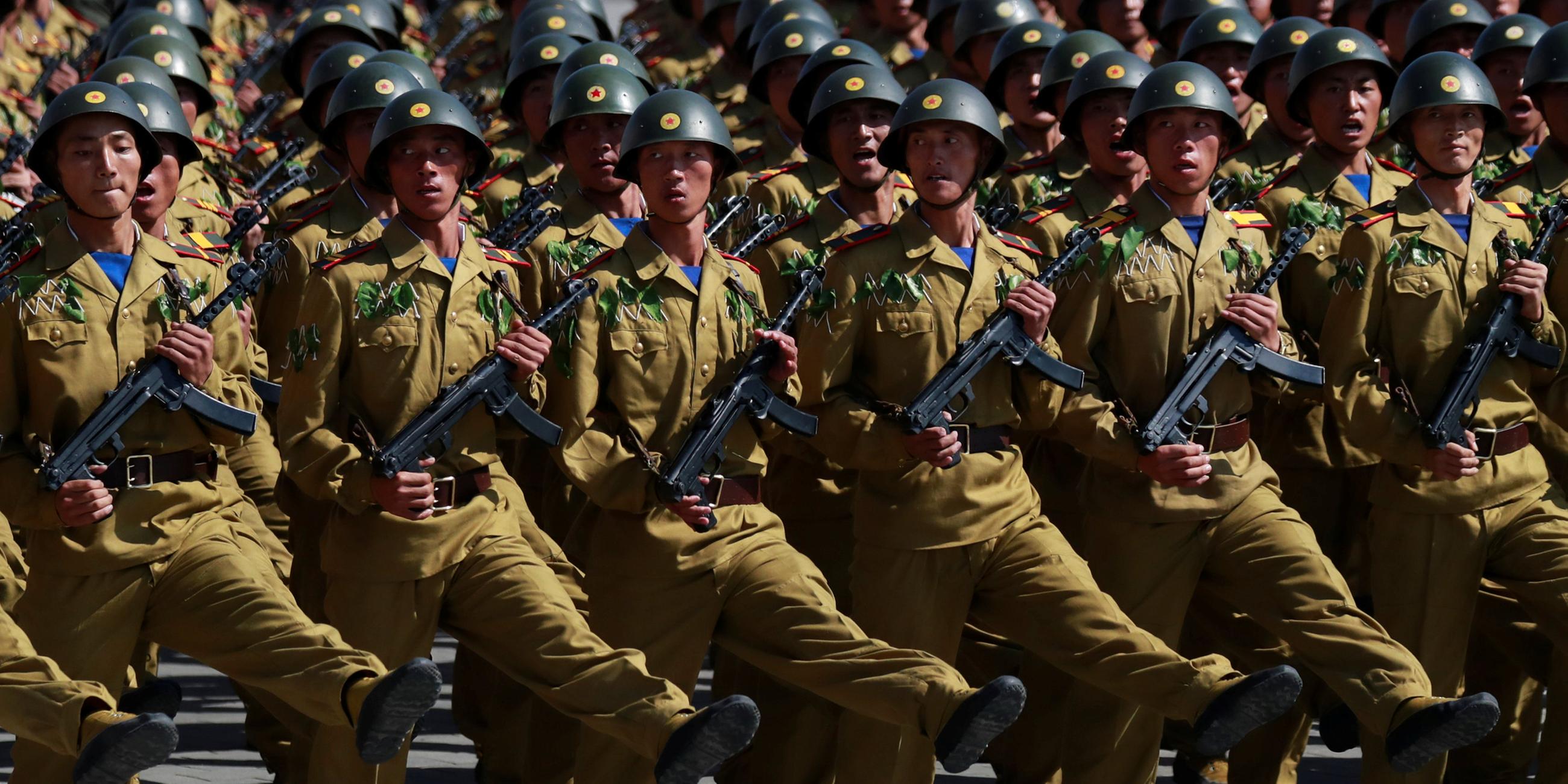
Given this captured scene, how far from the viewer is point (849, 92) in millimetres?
8766

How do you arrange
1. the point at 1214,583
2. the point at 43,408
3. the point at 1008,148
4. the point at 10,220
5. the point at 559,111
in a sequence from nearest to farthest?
the point at 43,408, the point at 1214,583, the point at 10,220, the point at 559,111, the point at 1008,148

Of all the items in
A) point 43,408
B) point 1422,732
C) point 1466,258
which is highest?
point 1466,258

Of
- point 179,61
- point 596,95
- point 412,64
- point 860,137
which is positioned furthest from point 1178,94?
point 179,61

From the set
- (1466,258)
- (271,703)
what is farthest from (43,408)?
(1466,258)

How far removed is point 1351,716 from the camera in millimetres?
8844

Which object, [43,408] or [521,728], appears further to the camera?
[521,728]

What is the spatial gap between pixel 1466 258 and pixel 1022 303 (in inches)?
60.7

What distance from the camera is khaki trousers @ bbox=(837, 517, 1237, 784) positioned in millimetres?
7223

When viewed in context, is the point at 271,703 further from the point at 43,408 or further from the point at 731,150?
the point at 731,150

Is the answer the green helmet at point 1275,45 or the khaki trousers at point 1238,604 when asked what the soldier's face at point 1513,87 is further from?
the khaki trousers at point 1238,604

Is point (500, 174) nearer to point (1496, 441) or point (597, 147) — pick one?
point (597, 147)

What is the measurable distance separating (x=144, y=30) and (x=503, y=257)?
4.67 meters

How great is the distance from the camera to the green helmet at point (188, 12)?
1345 centimetres

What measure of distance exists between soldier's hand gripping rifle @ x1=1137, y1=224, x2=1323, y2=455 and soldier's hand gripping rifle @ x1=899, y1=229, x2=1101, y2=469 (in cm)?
27
